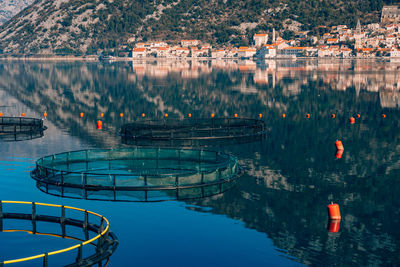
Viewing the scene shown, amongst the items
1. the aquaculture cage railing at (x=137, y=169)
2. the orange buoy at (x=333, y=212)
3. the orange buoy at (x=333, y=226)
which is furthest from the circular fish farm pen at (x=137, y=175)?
the orange buoy at (x=333, y=226)

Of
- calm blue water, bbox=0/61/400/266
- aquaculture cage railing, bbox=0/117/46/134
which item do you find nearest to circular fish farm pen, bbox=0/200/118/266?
calm blue water, bbox=0/61/400/266

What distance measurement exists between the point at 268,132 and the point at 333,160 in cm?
1971

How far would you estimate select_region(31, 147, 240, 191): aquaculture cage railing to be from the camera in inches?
1956

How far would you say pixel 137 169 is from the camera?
190 ft

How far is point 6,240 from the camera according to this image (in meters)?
38.6

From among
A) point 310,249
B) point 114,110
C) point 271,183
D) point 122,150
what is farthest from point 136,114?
point 310,249

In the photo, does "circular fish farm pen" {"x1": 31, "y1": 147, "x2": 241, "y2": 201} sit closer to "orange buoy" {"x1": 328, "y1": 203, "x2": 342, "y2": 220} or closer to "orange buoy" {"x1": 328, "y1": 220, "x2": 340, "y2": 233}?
"orange buoy" {"x1": 328, "y1": 203, "x2": 342, "y2": 220}

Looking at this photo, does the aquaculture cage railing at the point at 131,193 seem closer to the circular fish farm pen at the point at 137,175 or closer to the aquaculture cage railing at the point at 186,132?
the circular fish farm pen at the point at 137,175

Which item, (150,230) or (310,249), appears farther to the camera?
(150,230)

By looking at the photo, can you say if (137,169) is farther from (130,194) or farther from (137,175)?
(137,175)

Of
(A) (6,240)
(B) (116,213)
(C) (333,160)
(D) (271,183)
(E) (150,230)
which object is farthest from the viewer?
(C) (333,160)

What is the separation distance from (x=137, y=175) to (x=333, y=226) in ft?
53.0

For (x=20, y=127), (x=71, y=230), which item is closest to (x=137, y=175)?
(x=71, y=230)

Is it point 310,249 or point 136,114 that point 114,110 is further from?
point 310,249
